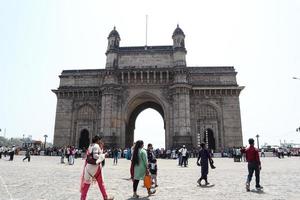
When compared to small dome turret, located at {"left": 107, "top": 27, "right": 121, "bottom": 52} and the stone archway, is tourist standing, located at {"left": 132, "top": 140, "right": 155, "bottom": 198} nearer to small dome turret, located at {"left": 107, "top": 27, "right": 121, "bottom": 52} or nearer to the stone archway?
the stone archway

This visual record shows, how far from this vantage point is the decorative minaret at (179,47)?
132 feet

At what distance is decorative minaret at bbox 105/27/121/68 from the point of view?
1620 inches

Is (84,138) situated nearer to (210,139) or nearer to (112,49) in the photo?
(112,49)

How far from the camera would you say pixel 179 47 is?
1606 inches

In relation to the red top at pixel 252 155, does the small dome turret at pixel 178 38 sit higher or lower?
higher

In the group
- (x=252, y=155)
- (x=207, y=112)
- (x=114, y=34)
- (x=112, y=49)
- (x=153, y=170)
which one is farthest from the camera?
(x=114, y=34)

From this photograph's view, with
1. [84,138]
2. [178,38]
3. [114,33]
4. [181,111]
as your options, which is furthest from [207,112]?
[84,138]

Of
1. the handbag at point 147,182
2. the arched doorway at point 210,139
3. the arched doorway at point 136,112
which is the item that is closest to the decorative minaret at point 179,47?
the arched doorway at point 136,112

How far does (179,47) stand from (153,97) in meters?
8.51

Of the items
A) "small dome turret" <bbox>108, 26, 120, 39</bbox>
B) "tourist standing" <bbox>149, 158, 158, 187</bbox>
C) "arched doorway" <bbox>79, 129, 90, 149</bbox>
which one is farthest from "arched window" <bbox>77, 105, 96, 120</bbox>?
"tourist standing" <bbox>149, 158, 158, 187</bbox>

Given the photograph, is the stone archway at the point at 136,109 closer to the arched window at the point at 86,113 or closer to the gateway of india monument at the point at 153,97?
the gateway of india monument at the point at 153,97

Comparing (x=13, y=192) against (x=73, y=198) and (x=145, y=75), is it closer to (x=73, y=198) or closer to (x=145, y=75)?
(x=73, y=198)

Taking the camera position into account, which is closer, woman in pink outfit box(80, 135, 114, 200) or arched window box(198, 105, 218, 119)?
woman in pink outfit box(80, 135, 114, 200)

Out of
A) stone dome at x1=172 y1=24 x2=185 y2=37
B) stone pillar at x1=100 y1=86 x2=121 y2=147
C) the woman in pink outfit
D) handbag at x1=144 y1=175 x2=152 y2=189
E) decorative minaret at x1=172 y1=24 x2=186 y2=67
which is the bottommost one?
handbag at x1=144 y1=175 x2=152 y2=189
